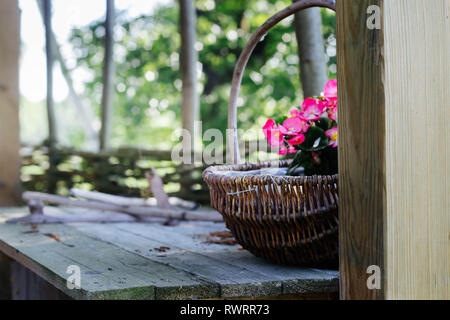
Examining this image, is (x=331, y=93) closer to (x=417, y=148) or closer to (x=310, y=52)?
(x=417, y=148)

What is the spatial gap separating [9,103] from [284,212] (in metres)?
2.69

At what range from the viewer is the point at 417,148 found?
123 cm

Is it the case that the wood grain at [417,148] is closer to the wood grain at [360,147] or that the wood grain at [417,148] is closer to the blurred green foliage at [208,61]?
the wood grain at [360,147]

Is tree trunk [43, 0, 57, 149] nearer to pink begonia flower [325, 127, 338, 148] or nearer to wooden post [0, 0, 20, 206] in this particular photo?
wooden post [0, 0, 20, 206]

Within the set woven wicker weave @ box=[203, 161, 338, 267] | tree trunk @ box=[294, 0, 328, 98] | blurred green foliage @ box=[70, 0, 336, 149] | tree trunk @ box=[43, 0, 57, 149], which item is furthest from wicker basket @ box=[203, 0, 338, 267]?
blurred green foliage @ box=[70, 0, 336, 149]

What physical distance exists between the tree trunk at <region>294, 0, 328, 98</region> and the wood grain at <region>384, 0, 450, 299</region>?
1222 mm

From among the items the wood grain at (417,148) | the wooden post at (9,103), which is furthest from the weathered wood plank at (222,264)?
the wooden post at (9,103)

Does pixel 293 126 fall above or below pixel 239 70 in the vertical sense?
below

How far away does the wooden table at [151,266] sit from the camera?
1396mm

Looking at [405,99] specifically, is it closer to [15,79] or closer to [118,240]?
[118,240]

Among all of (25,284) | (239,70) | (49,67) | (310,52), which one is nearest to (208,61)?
(49,67)

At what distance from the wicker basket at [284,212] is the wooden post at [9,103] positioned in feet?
7.58

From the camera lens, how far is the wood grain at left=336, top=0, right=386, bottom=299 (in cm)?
117
